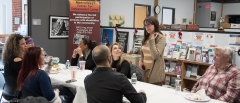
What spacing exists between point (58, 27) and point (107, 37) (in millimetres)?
1251

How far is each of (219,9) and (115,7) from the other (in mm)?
6059

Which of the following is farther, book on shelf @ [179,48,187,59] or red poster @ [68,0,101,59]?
red poster @ [68,0,101,59]

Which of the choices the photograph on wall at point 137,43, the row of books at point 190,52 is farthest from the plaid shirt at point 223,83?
the photograph on wall at point 137,43

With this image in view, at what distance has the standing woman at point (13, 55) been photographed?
3135 millimetres

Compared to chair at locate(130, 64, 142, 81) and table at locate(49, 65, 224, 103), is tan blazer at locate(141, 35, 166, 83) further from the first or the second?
table at locate(49, 65, 224, 103)

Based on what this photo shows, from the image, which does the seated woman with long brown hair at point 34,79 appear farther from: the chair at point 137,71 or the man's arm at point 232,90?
the man's arm at point 232,90

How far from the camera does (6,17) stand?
838 centimetres

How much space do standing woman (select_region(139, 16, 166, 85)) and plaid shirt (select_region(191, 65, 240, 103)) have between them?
0.60 m

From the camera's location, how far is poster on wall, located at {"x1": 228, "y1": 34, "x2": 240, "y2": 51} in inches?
171

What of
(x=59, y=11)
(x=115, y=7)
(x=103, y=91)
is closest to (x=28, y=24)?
(x=59, y=11)

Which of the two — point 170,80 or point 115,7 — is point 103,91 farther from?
point 115,7

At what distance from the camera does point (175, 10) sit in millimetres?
10258

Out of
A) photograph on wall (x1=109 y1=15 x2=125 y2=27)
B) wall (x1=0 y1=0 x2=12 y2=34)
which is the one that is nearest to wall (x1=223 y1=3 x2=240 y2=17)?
photograph on wall (x1=109 y1=15 x2=125 y2=27)

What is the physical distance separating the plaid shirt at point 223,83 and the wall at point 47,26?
14.4 feet
